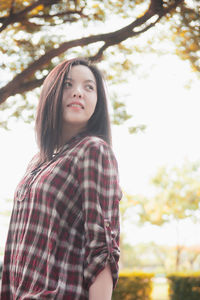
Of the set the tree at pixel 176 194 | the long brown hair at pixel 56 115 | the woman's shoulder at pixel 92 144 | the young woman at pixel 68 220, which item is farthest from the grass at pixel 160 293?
the woman's shoulder at pixel 92 144

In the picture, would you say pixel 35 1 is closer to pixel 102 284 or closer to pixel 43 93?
pixel 43 93

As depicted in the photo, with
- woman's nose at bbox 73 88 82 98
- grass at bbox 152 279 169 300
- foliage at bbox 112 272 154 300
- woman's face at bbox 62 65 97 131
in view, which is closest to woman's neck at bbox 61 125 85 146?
woman's face at bbox 62 65 97 131

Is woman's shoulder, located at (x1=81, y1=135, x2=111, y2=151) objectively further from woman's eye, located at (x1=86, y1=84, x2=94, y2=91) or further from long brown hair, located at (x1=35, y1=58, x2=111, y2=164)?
woman's eye, located at (x1=86, y1=84, x2=94, y2=91)

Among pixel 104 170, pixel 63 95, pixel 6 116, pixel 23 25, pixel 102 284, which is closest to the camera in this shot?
pixel 102 284

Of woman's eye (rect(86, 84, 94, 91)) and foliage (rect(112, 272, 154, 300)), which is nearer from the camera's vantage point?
woman's eye (rect(86, 84, 94, 91))

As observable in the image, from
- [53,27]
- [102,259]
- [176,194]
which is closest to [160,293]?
[176,194]

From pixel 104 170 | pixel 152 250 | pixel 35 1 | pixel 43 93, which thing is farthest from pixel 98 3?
pixel 152 250

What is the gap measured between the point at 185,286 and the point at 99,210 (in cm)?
900

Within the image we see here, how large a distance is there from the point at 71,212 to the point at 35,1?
156 inches

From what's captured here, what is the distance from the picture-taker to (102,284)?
1.07 m

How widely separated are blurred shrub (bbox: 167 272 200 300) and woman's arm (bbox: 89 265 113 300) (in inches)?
342

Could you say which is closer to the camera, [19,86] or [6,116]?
[19,86]

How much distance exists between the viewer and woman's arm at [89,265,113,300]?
106 centimetres

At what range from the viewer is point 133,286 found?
28.4 feet
